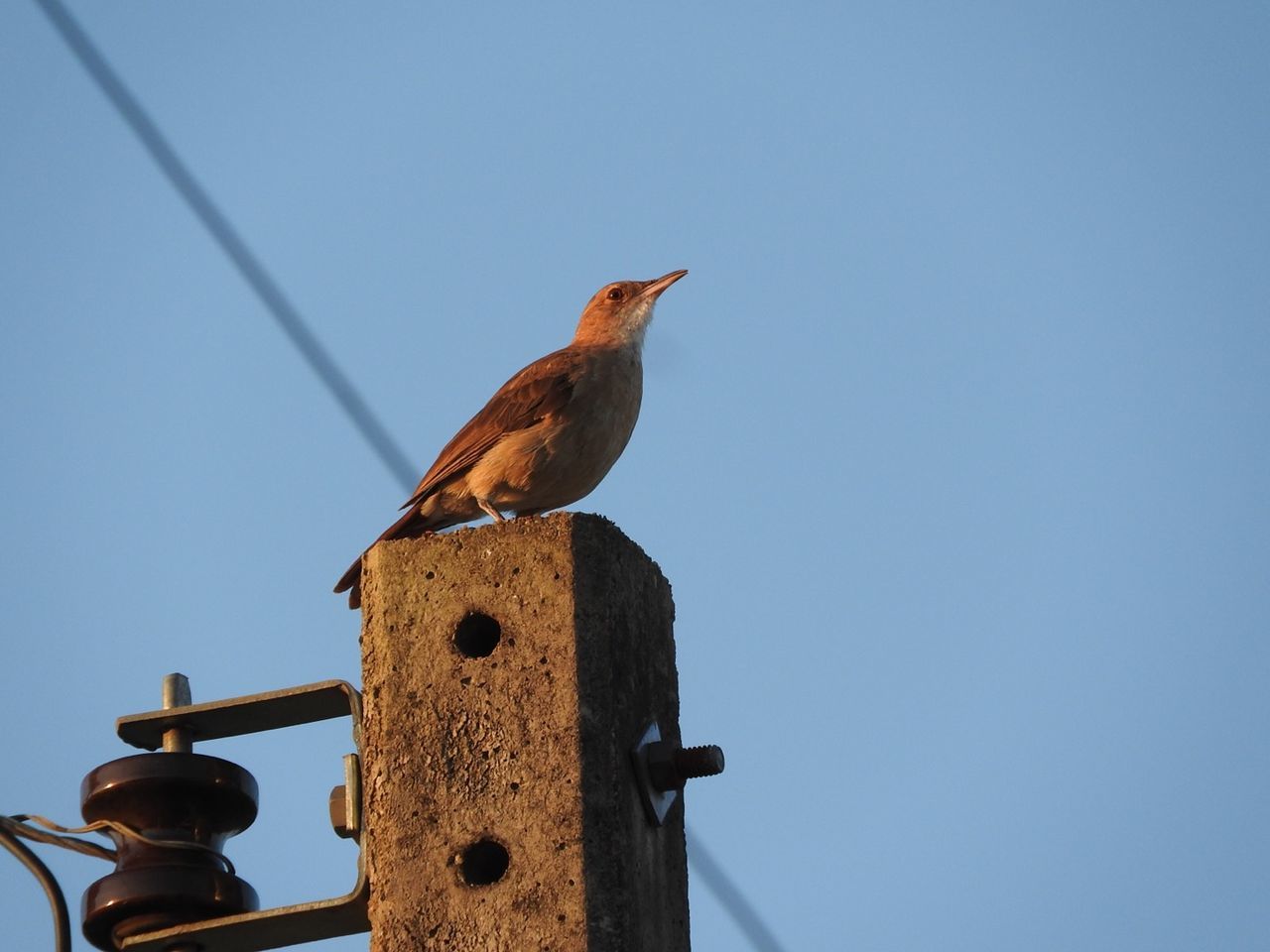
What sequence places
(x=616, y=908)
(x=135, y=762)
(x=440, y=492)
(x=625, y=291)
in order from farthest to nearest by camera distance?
1. (x=625, y=291)
2. (x=440, y=492)
3. (x=135, y=762)
4. (x=616, y=908)

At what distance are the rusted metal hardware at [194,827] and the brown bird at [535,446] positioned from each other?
2.38 meters

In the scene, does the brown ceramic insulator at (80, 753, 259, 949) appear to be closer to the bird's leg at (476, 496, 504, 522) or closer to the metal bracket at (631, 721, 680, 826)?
the metal bracket at (631, 721, 680, 826)

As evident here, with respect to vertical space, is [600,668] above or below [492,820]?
above

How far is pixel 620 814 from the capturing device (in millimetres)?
6305

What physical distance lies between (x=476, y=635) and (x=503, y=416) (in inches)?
114

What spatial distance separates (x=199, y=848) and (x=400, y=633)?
3.26 feet

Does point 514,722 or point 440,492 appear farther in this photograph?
point 440,492

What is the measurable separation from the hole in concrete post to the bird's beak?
5.12 m

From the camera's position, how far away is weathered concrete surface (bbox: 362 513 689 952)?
20.3 feet

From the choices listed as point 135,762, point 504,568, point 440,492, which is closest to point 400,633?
point 504,568

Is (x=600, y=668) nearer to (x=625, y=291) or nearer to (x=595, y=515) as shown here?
(x=595, y=515)

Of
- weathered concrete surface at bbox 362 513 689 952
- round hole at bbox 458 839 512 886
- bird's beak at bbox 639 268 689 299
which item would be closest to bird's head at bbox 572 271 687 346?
bird's beak at bbox 639 268 689 299

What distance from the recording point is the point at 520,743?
6406mm

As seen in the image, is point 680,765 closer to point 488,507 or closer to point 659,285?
point 488,507
